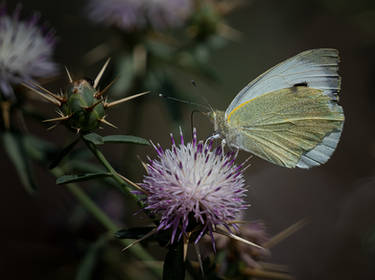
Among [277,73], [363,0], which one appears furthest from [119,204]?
[363,0]

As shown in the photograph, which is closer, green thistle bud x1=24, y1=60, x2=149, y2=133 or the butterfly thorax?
green thistle bud x1=24, y1=60, x2=149, y2=133

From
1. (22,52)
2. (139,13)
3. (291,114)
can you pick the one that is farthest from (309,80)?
(22,52)

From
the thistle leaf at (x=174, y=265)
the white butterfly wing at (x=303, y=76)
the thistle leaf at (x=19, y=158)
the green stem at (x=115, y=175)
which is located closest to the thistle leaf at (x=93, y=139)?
the green stem at (x=115, y=175)

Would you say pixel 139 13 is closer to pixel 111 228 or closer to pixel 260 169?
pixel 111 228

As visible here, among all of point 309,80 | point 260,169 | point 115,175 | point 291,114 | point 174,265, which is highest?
point 115,175

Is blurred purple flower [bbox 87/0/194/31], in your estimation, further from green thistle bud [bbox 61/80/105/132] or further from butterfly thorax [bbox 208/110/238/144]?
green thistle bud [bbox 61/80/105/132]

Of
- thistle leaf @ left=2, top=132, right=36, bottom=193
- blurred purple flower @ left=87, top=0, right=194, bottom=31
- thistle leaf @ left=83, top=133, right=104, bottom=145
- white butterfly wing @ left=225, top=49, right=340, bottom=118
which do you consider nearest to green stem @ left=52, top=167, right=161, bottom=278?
thistle leaf @ left=2, top=132, right=36, bottom=193
